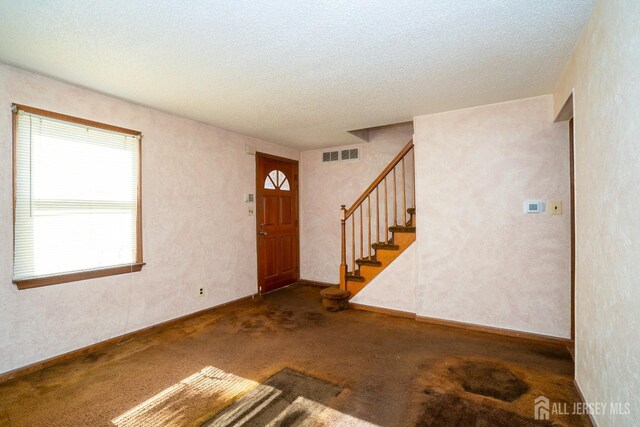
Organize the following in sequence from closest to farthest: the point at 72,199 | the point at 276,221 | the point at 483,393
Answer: the point at 483,393 < the point at 72,199 < the point at 276,221

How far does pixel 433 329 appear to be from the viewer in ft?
11.4

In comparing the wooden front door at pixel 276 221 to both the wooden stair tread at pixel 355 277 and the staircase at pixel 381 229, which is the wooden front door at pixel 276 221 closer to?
the staircase at pixel 381 229

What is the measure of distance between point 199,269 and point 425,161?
124 inches

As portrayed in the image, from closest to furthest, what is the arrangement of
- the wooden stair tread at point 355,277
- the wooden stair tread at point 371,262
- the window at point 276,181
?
the wooden stair tread at point 371,262, the wooden stair tread at point 355,277, the window at point 276,181

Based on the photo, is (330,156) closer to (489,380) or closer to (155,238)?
(155,238)

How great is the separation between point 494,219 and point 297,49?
8.85ft

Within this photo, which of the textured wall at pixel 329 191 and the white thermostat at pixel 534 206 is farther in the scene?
the textured wall at pixel 329 191

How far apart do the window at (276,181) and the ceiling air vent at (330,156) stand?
793 mm

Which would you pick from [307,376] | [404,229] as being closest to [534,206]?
[404,229]

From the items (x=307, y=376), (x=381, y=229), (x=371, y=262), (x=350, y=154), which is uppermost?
(x=350, y=154)

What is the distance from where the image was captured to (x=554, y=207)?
3.13 metres

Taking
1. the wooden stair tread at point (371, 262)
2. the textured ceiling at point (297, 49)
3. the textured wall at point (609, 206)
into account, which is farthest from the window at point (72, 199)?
the textured wall at point (609, 206)

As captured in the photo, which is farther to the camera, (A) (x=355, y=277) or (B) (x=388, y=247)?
(A) (x=355, y=277)

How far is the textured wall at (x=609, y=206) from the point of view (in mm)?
1307
